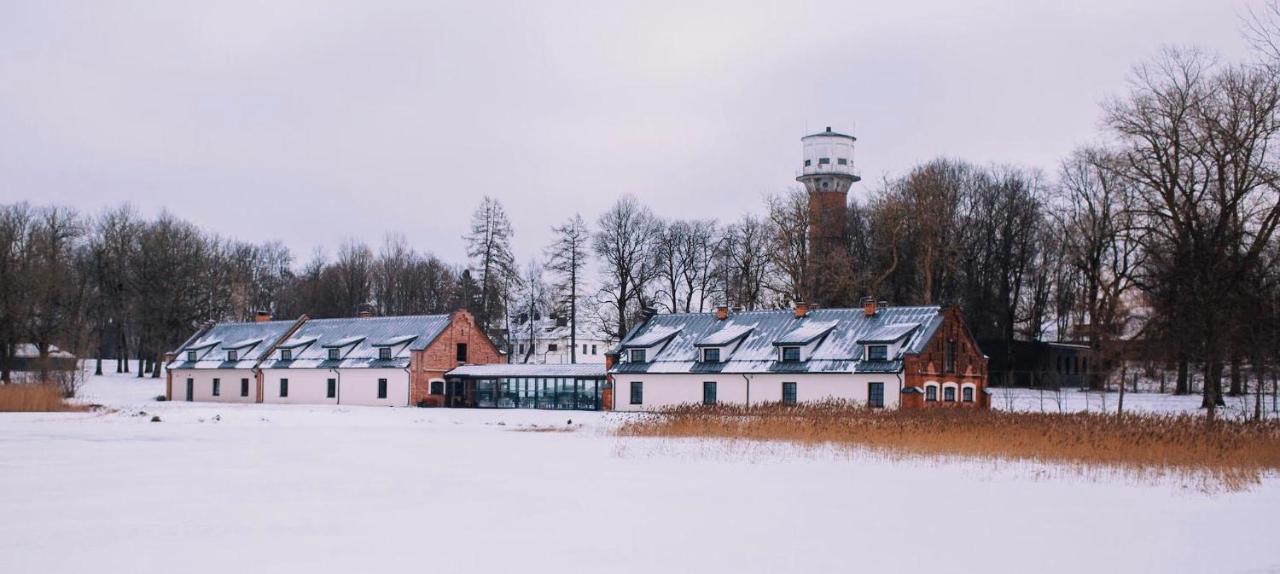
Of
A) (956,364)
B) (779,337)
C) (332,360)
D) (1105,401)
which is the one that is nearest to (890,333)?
(956,364)

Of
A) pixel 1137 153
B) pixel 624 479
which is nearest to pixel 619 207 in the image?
pixel 1137 153

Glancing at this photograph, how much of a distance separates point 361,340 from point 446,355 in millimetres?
5338

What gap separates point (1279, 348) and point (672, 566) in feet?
84.1

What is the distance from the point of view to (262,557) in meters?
12.5

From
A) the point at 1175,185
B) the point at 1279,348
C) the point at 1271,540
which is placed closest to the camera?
the point at 1271,540

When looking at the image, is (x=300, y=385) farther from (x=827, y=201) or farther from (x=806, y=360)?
(x=827, y=201)

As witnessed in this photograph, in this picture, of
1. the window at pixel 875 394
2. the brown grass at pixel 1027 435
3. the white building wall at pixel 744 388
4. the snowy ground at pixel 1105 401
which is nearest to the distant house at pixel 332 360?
the white building wall at pixel 744 388

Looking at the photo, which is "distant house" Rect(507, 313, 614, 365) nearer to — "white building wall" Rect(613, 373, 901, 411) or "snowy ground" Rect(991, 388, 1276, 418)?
"white building wall" Rect(613, 373, 901, 411)

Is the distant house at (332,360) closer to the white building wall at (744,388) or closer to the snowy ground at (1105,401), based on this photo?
the white building wall at (744,388)

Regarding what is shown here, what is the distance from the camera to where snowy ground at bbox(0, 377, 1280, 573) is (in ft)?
41.5

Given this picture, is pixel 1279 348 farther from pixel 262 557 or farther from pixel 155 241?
pixel 155 241

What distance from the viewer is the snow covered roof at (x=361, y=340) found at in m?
62.3

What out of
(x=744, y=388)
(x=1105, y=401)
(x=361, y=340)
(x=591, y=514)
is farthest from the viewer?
(x=361, y=340)

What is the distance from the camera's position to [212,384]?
229 feet
